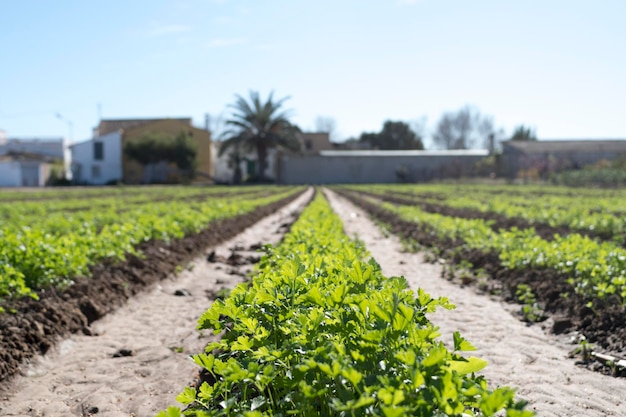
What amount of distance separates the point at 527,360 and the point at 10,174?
66889mm

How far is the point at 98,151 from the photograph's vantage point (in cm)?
6288

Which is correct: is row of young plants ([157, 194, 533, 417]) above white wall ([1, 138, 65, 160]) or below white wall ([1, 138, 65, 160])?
below

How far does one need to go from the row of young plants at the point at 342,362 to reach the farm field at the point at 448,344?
5.06ft

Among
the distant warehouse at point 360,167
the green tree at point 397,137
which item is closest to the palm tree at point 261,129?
the distant warehouse at point 360,167

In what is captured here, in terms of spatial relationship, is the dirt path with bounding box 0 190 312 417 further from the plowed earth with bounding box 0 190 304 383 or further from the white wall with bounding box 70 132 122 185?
the white wall with bounding box 70 132 122 185

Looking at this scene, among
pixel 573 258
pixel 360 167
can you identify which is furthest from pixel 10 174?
pixel 573 258

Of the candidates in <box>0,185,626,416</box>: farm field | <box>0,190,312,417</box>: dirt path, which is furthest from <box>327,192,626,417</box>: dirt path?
<box>0,190,312,417</box>: dirt path

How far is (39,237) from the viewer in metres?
7.58

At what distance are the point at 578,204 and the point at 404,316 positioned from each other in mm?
19483

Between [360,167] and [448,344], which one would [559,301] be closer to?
[448,344]

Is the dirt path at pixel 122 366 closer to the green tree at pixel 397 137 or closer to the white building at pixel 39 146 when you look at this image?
the green tree at pixel 397 137

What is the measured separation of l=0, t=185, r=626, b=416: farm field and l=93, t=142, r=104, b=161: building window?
2279 inches

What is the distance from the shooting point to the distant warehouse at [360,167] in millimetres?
60688

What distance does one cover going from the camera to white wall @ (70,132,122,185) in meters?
61.8
